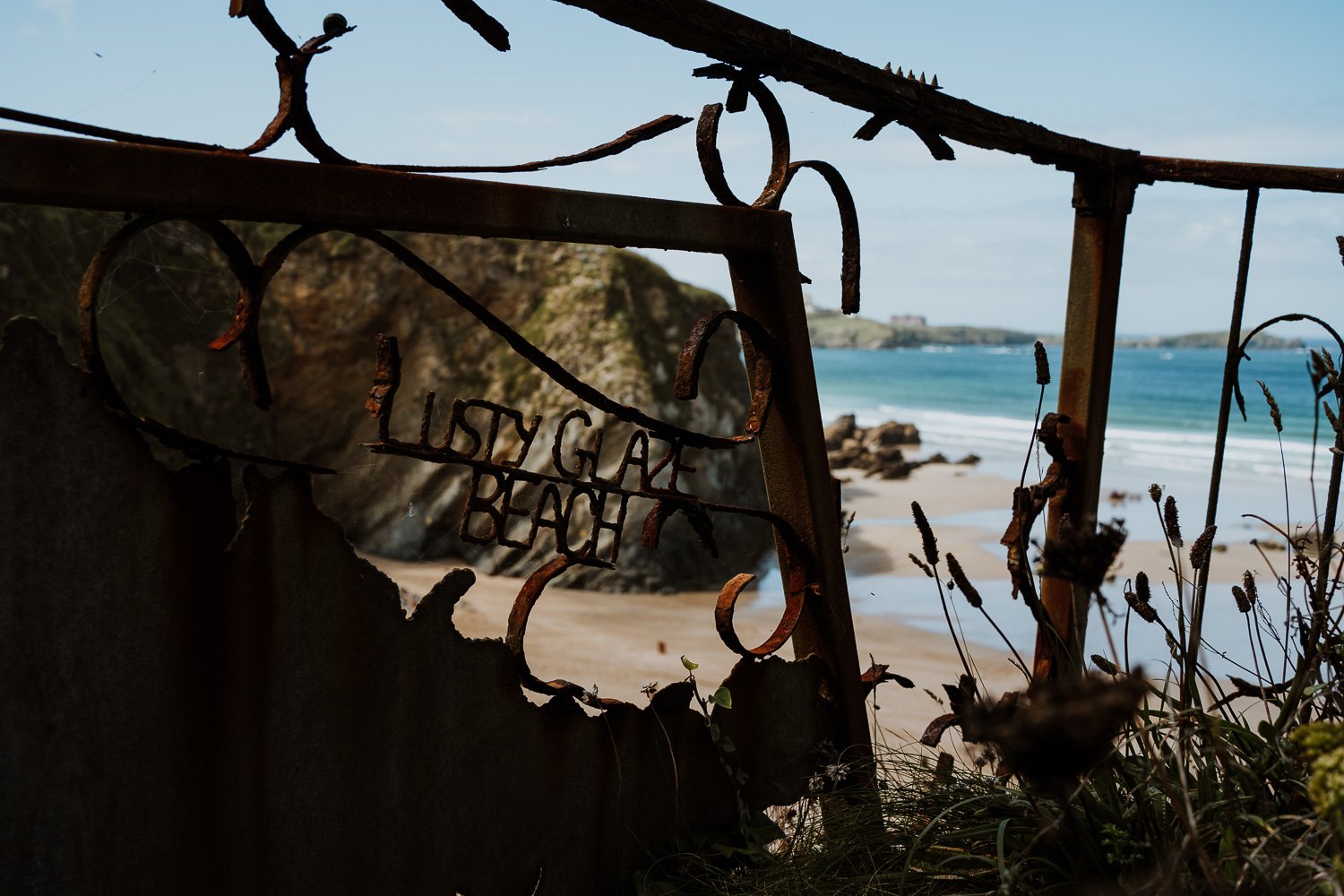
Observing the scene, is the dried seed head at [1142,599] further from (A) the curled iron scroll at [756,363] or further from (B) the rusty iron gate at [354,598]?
(A) the curled iron scroll at [756,363]

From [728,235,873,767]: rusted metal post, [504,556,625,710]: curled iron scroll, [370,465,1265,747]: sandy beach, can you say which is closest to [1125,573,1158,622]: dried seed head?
[728,235,873,767]: rusted metal post

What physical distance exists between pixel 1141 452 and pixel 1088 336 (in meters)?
18.2

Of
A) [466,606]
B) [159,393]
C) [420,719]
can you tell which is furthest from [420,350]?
[420,719]

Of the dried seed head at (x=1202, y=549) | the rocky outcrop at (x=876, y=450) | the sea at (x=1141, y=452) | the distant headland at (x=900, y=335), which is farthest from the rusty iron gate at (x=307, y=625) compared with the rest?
the distant headland at (x=900, y=335)

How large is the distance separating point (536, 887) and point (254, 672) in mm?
551

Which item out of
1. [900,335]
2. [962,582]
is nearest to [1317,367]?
[962,582]

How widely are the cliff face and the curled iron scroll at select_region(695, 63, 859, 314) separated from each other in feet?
19.1

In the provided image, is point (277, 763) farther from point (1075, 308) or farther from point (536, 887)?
point (1075, 308)

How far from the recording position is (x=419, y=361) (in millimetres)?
9156

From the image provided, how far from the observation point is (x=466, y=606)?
6871mm

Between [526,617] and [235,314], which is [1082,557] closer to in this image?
[526,617]

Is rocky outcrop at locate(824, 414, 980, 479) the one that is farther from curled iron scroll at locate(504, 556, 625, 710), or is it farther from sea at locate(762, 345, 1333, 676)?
curled iron scroll at locate(504, 556, 625, 710)

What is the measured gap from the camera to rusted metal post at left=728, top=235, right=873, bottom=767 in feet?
5.95

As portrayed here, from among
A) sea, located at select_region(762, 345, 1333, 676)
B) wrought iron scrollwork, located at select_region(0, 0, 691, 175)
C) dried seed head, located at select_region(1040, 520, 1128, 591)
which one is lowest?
sea, located at select_region(762, 345, 1333, 676)
